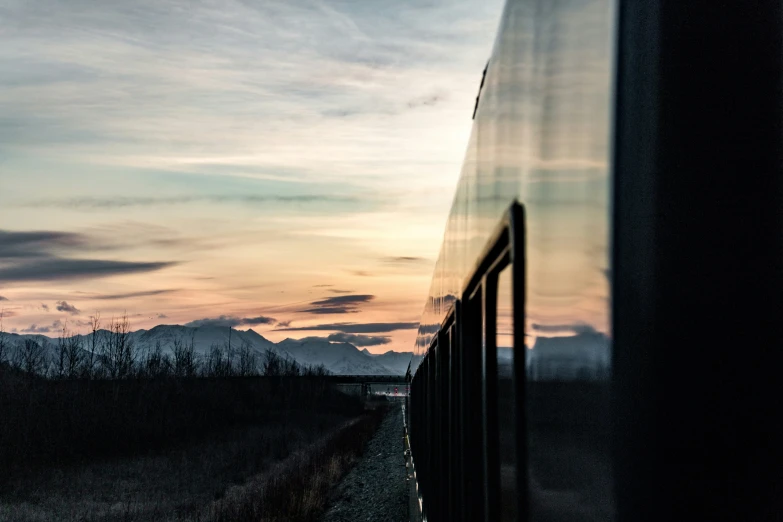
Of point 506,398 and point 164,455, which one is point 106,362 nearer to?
point 164,455

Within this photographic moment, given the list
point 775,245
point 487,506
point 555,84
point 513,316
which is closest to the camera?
point 775,245

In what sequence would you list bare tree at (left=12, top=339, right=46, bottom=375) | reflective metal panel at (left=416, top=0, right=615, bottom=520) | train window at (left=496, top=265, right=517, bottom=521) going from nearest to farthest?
1. reflective metal panel at (left=416, top=0, right=615, bottom=520)
2. train window at (left=496, top=265, right=517, bottom=521)
3. bare tree at (left=12, top=339, right=46, bottom=375)

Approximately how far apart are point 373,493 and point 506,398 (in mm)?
17796

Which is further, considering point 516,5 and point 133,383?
point 133,383

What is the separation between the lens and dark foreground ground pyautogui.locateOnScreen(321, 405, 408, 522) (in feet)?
53.5

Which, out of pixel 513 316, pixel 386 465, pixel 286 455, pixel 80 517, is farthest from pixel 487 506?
pixel 286 455

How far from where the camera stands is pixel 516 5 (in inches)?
94.0

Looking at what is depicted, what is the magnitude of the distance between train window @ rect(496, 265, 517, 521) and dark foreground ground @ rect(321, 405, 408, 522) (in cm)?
1352

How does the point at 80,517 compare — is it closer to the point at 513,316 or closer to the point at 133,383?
the point at 513,316

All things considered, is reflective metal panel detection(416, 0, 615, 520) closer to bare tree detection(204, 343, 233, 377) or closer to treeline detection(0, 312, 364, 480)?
treeline detection(0, 312, 364, 480)

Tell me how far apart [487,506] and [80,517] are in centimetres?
2261

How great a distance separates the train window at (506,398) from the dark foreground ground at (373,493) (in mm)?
13523

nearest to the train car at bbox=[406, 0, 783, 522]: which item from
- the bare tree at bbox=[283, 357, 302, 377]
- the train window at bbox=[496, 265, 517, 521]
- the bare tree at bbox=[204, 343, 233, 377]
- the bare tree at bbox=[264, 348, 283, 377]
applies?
the train window at bbox=[496, 265, 517, 521]

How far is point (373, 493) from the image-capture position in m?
19.5
